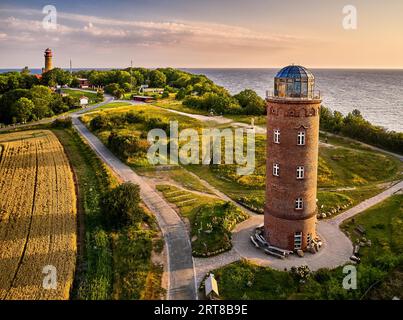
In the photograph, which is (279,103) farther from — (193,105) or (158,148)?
(193,105)

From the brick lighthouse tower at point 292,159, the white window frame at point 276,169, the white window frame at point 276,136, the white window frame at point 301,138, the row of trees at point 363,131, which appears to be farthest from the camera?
the row of trees at point 363,131

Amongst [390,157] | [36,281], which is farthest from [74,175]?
[390,157]

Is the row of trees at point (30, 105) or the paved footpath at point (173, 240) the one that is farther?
the row of trees at point (30, 105)

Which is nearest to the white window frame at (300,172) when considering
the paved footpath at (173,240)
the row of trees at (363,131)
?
the paved footpath at (173,240)

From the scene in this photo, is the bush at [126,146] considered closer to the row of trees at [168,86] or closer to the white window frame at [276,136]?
the white window frame at [276,136]

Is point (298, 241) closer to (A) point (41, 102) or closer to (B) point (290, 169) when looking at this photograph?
(B) point (290, 169)

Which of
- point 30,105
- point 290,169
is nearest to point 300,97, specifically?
point 290,169

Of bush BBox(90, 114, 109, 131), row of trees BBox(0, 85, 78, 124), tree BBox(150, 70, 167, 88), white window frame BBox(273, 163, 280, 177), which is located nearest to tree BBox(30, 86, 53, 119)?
row of trees BBox(0, 85, 78, 124)
